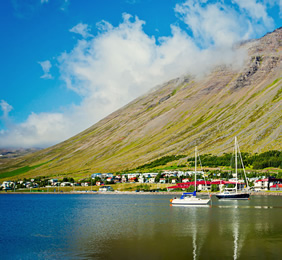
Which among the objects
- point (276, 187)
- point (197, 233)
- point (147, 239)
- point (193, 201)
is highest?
point (193, 201)

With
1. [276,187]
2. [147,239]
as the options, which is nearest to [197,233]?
[147,239]

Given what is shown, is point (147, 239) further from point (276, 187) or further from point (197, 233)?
point (276, 187)

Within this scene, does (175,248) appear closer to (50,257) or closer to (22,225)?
(50,257)

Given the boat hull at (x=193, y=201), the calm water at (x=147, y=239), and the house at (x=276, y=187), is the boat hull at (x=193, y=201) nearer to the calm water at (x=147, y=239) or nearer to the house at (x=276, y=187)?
the calm water at (x=147, y=239)

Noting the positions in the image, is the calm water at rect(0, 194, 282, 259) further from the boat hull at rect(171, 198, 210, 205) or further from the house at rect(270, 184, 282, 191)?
the house at rect(270, 184, 282, 191)

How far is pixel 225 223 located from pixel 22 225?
4135 centimetres

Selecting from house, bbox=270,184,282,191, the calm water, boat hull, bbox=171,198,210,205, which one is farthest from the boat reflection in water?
house, bbox=270,184,282,191

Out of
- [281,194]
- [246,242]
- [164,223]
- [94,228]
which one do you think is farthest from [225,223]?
[281,194]

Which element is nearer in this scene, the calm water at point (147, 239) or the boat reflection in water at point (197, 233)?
the calm water at point (147, 239)

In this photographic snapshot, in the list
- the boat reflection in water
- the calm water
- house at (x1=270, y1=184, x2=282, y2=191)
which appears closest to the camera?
the calm water

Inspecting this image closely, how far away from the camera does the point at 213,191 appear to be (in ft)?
626

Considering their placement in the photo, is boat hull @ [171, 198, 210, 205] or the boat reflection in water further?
boat hull @ [171, 198, 210, 205]

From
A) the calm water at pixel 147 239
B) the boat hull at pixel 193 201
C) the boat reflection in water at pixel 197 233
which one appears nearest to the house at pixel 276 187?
the boat hull at pixel 193 201

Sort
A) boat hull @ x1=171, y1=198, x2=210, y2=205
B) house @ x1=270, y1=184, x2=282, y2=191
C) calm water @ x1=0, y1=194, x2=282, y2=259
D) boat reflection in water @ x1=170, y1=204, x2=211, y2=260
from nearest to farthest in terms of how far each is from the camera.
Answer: calm water @ x1=0, y1=194, x2=282, y2=259 → boat reflection in water @ x1=170, y1=204, x2=211, y2=260 → boat hull @ x1=171, y1=198, x2=210, y2=205 → house @ x1=270, y1=184, x2=282, y2=191
